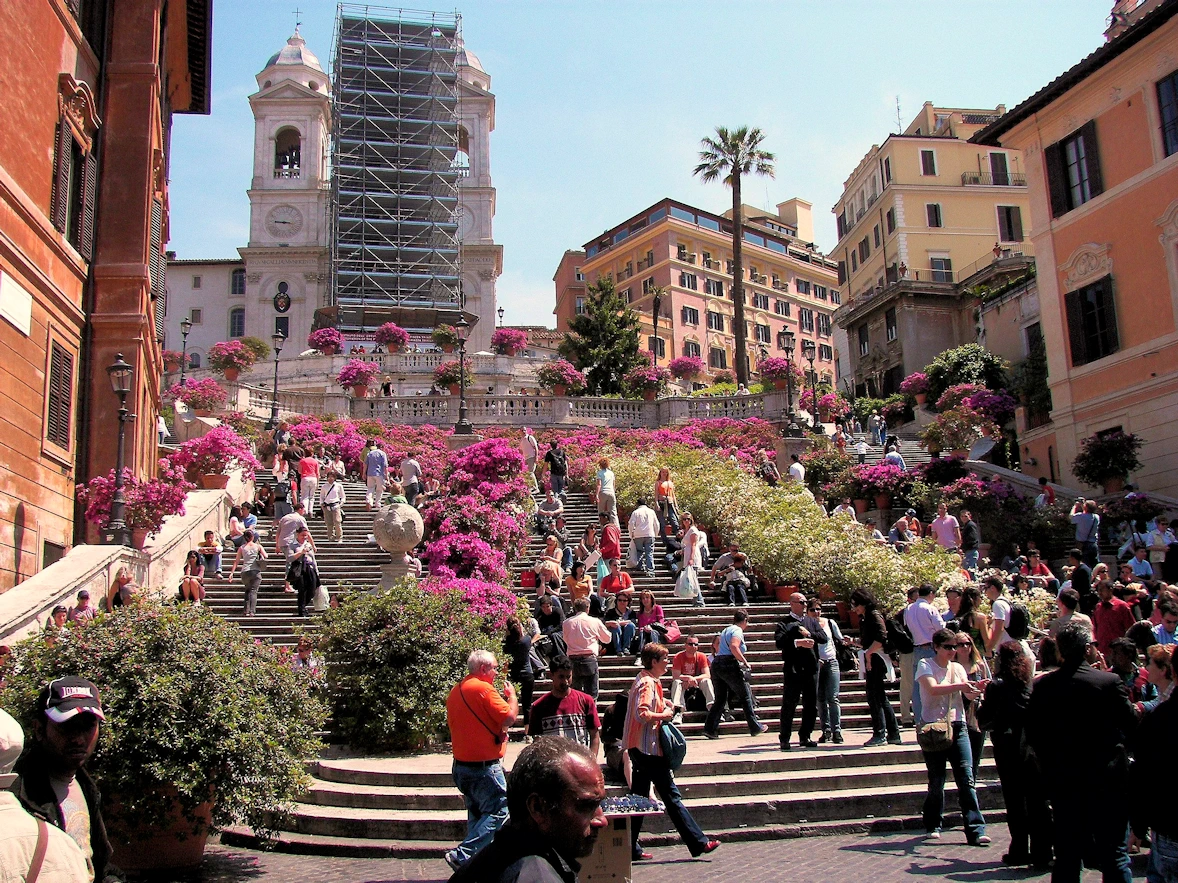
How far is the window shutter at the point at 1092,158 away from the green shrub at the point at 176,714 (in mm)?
24352

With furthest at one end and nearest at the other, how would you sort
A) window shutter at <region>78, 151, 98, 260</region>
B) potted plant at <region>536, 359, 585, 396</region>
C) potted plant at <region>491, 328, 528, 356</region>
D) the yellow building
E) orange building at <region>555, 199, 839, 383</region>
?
1. orange building at <region>555, 199, 839, 383</region>
2. potted plant at <region>491, 328, 528, 356</region>
3. the yellow building
4. potted plant at <region>536, 359, 585, 396</region>
5. window shutter at <region>78, 151, 98, 260</region>

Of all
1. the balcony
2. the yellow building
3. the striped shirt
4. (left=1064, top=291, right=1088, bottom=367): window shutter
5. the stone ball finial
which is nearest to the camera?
the striped shirt

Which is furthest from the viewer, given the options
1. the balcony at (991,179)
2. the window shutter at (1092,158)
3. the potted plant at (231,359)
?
the balcony at (991,179)

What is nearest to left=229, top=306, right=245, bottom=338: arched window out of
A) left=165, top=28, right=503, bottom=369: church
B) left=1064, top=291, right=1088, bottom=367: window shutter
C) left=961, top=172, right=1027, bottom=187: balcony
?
left=165, top=28, right=503, bottom=369: church

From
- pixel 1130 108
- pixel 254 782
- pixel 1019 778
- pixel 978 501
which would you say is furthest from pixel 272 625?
pixel 1130 108

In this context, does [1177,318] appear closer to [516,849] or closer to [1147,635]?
[1147,635]

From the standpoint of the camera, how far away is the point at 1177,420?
2339 cm

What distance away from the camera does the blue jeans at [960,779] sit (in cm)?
857

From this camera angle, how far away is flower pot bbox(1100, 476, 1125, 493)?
24.1 metres

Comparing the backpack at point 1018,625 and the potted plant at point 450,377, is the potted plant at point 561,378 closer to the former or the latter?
the potted plant at point 450,377

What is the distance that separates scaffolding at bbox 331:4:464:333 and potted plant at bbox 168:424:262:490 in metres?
46.4

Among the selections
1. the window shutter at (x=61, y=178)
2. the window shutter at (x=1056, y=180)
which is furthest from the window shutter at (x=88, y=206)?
the window shutter at (x=1056, y=180)

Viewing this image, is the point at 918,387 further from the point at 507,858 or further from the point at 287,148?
the point at 287,148

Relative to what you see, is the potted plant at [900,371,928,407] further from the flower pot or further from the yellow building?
the flower pot
